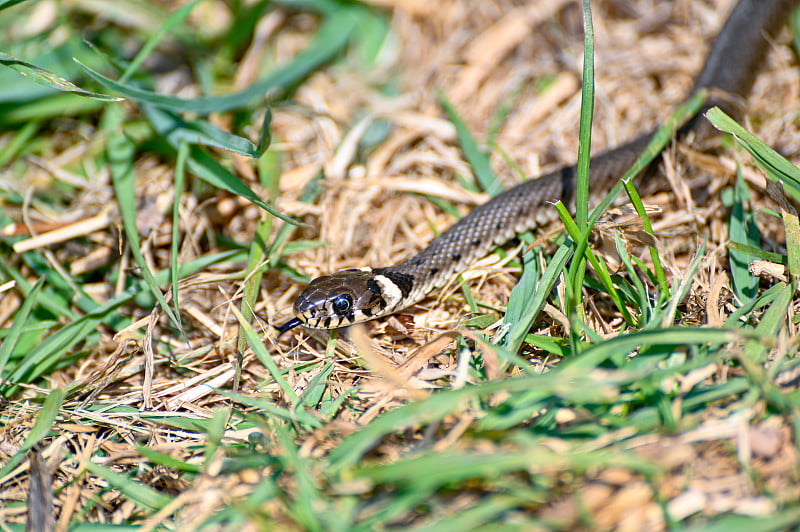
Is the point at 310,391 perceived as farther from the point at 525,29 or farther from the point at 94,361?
the point at 525,29

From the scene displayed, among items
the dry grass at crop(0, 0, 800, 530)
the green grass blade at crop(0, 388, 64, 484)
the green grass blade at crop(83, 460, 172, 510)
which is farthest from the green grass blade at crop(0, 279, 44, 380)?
the green grass blade at crop(83, 460, 172, 510)

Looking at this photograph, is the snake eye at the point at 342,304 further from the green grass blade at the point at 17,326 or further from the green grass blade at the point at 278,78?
the green grass blade at the point at 17,326

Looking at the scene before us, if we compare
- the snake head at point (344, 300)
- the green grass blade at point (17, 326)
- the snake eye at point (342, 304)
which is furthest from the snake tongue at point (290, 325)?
the green grass blade at point (17, 326)

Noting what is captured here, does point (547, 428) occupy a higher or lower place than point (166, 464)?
higher

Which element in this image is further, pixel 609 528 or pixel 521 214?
pixel 521 214

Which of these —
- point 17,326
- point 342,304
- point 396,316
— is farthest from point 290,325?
point 17,326

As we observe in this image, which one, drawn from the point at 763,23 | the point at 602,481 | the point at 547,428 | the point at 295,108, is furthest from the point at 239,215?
the point at 763,23

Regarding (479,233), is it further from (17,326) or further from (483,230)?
(17,326)
